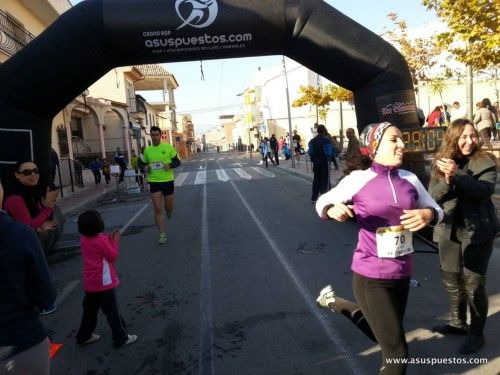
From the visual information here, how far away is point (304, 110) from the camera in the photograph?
161 feet

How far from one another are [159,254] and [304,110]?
144 ft

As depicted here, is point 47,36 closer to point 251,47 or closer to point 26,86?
point 26,86

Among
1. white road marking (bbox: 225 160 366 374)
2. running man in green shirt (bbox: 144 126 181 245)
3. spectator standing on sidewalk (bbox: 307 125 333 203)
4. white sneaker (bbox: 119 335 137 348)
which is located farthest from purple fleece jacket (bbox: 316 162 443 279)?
spectator standing on sidewalk (bbox: 307 125 333 203)

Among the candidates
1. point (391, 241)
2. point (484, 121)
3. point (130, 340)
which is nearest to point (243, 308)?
point (130, 340)

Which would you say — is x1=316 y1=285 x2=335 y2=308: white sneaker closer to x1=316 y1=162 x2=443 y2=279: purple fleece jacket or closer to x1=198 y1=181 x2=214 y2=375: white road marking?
x1=316 y1=162 x2=443 y2=279: purple fleece jacket

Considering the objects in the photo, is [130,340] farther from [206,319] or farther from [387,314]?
[387,314]

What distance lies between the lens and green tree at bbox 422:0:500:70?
7219 millimetres

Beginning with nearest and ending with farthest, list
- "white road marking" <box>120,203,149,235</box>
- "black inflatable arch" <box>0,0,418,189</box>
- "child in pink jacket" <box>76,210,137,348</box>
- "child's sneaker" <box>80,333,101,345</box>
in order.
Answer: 1. "child in pink jacket" <box>76,210,137,348</box>
2. "child's sneaker" <box>80,333,101,345</box>
3. "black inflatable arch" <box>0,0,418,189</box>
4. "white road marking" <box>120,203,149,235</box>

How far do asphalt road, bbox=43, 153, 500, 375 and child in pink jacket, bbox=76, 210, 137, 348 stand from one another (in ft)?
0.64

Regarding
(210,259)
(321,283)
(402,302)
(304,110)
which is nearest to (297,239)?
(210,259)

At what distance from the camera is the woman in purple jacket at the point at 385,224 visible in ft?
8.33

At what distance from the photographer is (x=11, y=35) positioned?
13875 millimetres

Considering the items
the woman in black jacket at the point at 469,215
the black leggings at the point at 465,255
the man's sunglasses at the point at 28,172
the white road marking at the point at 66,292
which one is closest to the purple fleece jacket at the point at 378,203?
the woman in black jacket at the point at 469,215

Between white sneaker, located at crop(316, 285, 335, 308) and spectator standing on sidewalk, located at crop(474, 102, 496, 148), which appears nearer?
white sneaker, located at crop(316, 285, 335, 308)
